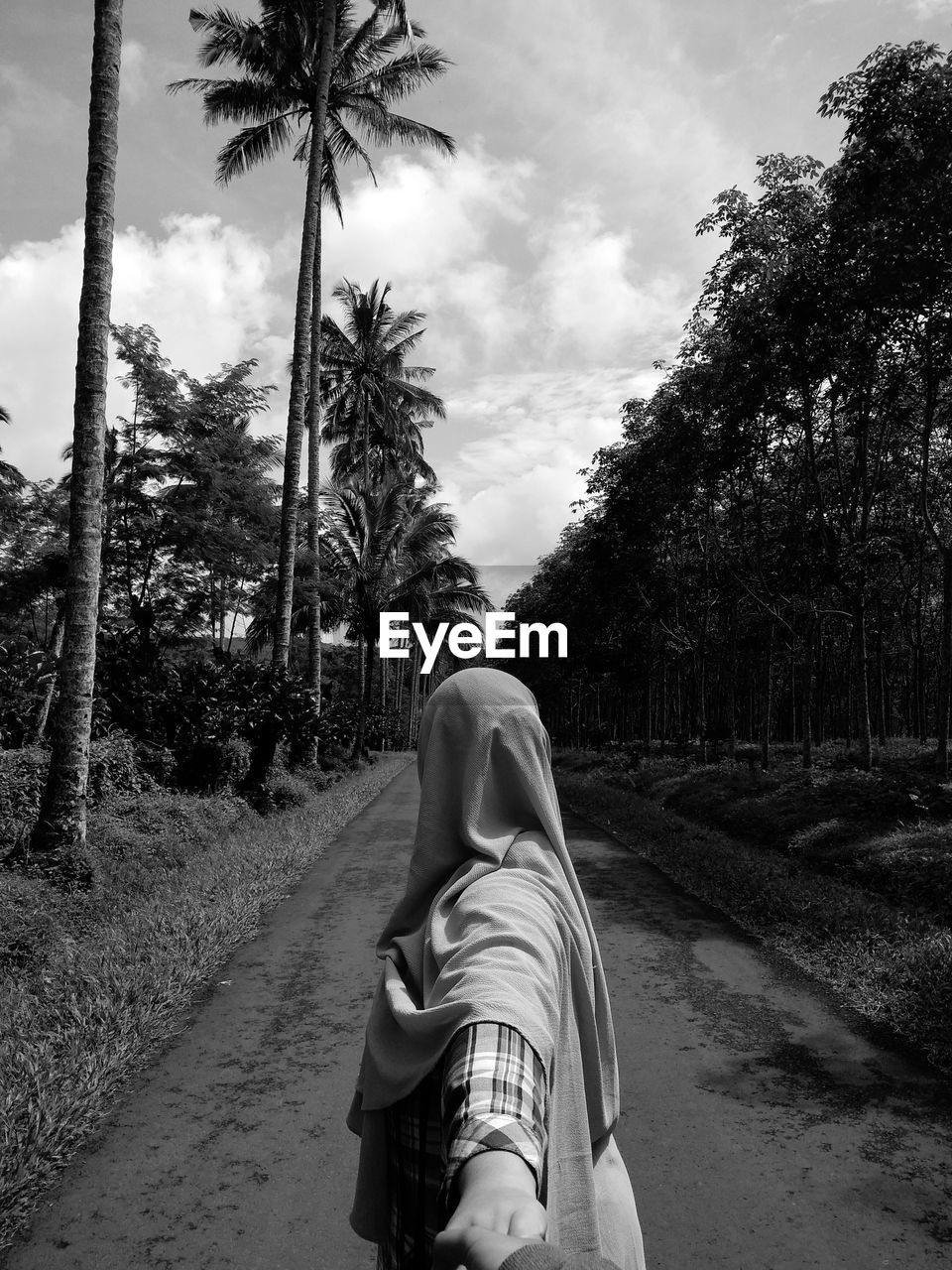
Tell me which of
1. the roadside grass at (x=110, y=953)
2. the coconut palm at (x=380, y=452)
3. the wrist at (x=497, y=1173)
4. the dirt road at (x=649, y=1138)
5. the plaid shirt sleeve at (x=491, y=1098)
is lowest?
the dirt road at (x=649, y=1138)

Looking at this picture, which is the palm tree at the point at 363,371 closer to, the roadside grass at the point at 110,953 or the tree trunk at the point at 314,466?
the tree trunk at the point at 314,466

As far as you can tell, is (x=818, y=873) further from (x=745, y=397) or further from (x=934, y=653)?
(x=934, y=653)

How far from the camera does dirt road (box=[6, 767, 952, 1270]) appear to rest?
3.00 metres

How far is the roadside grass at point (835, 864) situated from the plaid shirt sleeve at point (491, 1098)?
4250 mm

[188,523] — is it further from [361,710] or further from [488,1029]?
[488,1029]

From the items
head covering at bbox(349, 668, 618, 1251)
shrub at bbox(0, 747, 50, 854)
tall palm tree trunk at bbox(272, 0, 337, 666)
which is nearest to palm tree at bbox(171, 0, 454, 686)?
tall palm tree trunk at bbox(272, 0, 337, 666)

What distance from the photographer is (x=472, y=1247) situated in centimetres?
94

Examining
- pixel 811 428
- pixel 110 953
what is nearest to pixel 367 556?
pixel 811 428

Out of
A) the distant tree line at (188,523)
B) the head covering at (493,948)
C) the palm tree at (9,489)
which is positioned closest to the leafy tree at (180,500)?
the distant tree line at (188,523)

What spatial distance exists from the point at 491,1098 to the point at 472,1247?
23 centimetres

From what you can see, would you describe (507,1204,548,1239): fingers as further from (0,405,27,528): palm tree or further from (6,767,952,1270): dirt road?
(0,405,27,528): palm tree

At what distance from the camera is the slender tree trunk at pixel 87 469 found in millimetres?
7992

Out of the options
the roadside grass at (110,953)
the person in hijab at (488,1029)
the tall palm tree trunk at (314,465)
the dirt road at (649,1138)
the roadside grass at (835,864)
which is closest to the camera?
the person in hijab at (488,1029)

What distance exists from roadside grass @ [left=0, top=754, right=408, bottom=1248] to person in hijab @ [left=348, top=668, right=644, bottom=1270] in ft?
7.65
